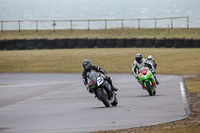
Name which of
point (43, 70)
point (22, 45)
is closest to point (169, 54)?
point (43, 70)

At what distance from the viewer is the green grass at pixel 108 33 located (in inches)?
2013

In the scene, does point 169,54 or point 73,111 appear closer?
point 73,111

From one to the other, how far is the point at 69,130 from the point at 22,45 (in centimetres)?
3714

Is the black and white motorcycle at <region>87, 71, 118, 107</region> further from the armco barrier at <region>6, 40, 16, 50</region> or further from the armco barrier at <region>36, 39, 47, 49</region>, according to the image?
the armco barrier at <region>6, 40, 16, 50</region>

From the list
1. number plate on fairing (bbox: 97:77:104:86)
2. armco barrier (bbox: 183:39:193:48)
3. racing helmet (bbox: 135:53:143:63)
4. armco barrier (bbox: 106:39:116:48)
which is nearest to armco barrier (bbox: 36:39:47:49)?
armco barrier (bbox: 106:39:116:48)

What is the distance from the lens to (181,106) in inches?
448

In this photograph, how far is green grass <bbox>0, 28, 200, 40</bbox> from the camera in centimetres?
5112

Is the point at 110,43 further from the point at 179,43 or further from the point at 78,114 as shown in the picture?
the point at 78,114

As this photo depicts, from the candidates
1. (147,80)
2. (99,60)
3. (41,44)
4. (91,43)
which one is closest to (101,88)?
(147,80)

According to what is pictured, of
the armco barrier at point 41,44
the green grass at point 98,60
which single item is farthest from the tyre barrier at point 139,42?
the armco barrier at point 41,44

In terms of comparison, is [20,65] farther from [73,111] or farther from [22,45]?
[73,111]

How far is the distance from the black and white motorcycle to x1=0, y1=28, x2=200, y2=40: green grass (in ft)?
125

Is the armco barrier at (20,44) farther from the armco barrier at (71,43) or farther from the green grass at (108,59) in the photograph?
the armco barrier at (71,43)

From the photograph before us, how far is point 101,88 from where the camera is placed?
39.7ft
